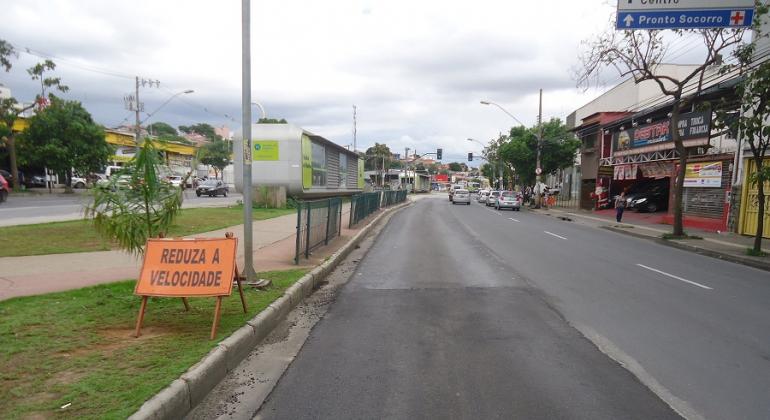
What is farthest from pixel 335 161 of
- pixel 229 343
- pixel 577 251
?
pixel 229 343

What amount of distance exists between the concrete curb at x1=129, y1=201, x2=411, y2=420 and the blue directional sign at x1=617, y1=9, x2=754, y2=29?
10741mm

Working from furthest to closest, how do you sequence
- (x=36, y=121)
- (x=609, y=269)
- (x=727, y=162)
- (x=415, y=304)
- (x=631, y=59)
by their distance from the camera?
(x=36, y=121)
(x=727, y=162)
(x=631, y=59)
(x=609, y=269)
(x=415, y=304)

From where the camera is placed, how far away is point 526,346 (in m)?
5.37

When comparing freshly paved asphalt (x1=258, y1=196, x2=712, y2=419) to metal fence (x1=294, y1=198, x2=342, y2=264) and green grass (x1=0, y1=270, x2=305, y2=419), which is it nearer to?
green grass (x1=0, y1=270, x2=305, y2=419)

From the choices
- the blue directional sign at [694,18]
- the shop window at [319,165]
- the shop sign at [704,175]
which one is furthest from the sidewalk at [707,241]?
the shop window at [319,165]

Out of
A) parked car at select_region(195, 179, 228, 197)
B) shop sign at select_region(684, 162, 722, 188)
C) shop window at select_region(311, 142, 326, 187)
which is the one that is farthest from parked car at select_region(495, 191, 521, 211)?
parked car at select_region(195, 179, 228, 197)

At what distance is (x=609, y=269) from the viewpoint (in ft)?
34.6

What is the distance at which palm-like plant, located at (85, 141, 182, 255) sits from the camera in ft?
20.0

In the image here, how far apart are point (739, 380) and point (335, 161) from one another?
31732mm

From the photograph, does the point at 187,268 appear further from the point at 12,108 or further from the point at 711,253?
the point at 12,108

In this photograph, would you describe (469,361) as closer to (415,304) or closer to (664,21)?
(415,304)

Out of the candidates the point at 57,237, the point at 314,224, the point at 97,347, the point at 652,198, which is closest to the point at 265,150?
the point at 57,237

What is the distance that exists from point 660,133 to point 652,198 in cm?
569

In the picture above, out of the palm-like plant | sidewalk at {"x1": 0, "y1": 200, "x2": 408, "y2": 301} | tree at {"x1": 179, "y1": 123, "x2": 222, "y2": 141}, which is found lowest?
sidewalk at {"x1": 0, "y1": 200, "x2": 408, "y2": 301}
